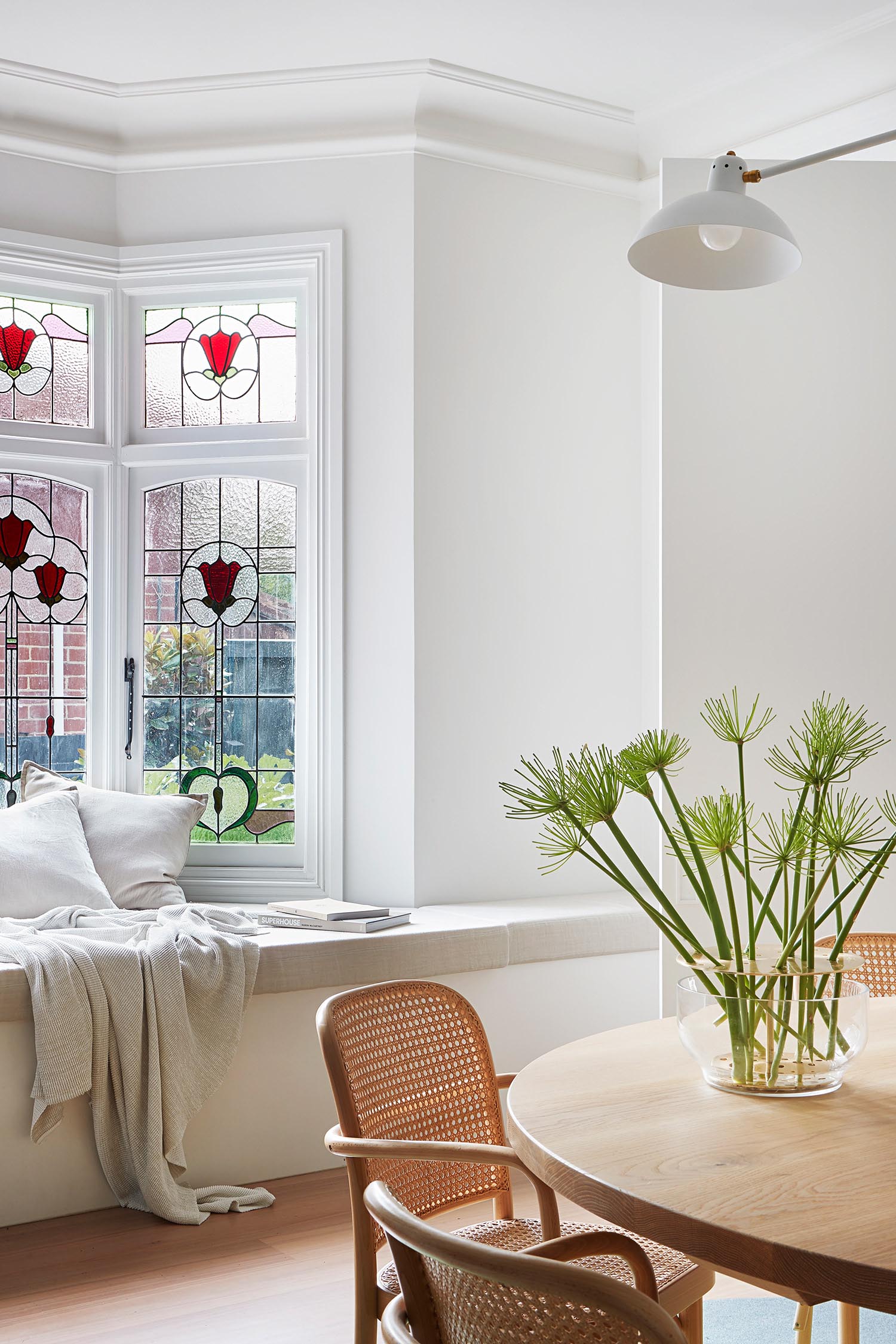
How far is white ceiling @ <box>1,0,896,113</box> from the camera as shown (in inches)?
137

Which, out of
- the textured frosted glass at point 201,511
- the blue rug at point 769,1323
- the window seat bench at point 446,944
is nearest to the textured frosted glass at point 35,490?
the textured frosted glass at point 201,511

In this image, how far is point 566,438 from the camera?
4.27 metres

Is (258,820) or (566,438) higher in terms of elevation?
(566,438)

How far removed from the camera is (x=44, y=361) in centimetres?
420

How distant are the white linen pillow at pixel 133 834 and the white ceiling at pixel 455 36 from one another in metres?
2.26

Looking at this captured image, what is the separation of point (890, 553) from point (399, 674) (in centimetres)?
158

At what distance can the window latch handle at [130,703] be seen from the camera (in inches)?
165

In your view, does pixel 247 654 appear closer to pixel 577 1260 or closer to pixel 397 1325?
pixel 577 1260

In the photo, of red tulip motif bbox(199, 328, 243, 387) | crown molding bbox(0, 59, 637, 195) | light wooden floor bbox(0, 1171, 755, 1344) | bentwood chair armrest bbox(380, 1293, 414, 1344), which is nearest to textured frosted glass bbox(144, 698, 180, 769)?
red tulip motif bbox(199, 328, 243, 387)

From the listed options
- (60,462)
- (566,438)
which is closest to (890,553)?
(566,438)

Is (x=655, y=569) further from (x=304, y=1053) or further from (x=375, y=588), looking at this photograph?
(x=304, y=1053)

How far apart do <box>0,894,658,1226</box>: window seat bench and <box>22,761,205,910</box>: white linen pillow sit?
0.31m

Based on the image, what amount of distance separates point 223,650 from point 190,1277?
6.84 ft

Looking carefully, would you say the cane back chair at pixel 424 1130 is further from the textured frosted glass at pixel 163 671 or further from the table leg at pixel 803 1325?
the textured frosted glass at pixel 163 671
